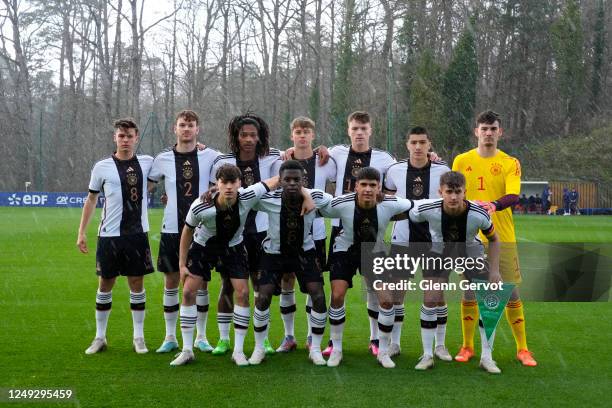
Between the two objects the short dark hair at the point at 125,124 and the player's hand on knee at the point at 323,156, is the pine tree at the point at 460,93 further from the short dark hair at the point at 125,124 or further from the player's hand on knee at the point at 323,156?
the short dark hair at the point at 125,124

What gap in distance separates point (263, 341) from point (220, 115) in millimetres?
43620

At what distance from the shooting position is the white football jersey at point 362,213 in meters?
6.50

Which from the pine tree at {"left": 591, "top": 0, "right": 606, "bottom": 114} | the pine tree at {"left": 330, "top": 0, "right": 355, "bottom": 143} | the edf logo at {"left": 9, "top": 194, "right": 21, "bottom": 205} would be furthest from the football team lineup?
the pine tree at {"left": 591, "top": 0, "right": 606, "bottom": 114}

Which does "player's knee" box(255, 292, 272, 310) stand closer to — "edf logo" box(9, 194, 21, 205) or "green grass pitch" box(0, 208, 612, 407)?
"green grass pitch" box(0, 208, 612, 407)

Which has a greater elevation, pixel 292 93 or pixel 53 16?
pixel 53 16

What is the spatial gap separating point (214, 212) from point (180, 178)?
2.79ft

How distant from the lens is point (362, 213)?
6531 millimetres

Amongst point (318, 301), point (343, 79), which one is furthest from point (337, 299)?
point (343, 79)

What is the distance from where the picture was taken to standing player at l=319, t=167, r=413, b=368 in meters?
6.45

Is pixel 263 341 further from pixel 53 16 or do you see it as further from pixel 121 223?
pixel 53 16

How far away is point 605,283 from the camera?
11641 mm

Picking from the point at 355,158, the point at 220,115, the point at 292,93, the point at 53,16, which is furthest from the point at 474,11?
the point at 355,158

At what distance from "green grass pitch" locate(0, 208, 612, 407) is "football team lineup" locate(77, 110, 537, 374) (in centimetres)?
19

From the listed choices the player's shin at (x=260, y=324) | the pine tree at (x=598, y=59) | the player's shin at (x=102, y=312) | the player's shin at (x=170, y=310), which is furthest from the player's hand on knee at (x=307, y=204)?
the pine tree at (x=598, y=59)
